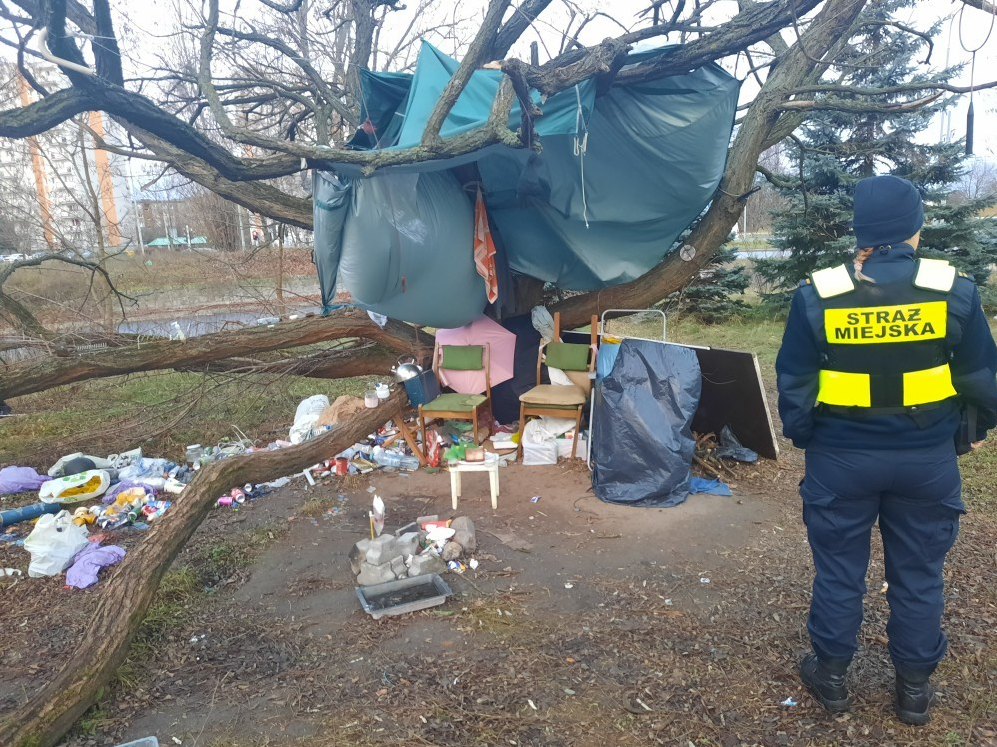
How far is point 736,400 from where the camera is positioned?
500cm

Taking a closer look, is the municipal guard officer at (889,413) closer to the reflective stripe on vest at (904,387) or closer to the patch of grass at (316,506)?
the reflective stripe on vest at (904,387)

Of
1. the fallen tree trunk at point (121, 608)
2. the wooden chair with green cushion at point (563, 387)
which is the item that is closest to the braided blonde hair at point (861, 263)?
the wooden chair with green cushion at point (563, 387)

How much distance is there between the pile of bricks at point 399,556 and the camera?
11.0 feet

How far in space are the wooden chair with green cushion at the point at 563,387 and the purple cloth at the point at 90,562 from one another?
9.10 ft

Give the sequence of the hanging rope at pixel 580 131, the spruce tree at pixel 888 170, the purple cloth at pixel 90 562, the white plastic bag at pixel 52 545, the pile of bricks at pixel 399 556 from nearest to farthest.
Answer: the pile of bricks at pixel 399 556 → the purple cloth at pixel 90 562 → the white plastic bag at pixel 52 545 → the hanging rope at pixel 580 131 → the spruce tree at pixel 888 170

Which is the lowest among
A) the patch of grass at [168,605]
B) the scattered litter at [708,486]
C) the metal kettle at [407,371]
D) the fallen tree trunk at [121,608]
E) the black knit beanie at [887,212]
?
the scattered litter at [708,486]

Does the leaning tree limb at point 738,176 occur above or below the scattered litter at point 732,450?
above

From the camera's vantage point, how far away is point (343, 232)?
169 inches

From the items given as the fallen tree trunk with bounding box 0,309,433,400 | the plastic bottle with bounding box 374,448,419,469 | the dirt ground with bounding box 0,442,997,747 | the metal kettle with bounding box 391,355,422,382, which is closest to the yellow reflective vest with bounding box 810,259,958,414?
the dirt ground with bounding box 0,442,997,747

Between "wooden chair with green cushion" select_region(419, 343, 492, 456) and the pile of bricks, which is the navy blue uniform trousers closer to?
the pile of bricks

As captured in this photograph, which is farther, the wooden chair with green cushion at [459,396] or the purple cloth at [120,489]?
the wooden chair with green cushion at [459,396]

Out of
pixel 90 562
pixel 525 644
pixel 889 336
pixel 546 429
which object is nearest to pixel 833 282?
pixel 889 336

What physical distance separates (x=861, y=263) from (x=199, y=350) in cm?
476

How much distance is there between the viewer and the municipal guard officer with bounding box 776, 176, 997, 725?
2062 millimetres
